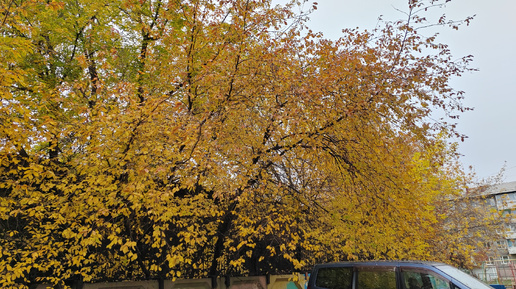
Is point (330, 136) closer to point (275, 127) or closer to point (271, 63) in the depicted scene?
point (275, 127)

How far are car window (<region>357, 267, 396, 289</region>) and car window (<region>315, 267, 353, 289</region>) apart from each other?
26 centimetres

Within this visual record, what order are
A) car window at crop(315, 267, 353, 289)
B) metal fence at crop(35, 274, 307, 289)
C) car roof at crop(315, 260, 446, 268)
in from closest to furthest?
1. car roof at crop(315, 260, 446, 268)
2. car window at crop(315, 267, 353, 289)
3. metal fence at crop(35, 274, 307, 289)

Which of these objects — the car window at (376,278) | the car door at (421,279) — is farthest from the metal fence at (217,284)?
the car door at (421,279)

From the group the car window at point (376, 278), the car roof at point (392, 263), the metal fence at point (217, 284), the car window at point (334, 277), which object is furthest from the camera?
the metal fence at point (217, 284)

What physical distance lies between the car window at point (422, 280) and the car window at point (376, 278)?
0.78ft

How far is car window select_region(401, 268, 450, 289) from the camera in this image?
6.13 meters

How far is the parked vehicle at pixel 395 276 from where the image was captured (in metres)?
6.21

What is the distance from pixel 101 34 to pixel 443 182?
1861 centimetres

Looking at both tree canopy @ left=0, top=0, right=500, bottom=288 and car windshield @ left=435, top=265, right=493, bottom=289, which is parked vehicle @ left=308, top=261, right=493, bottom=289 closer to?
car windshield @ left=435, top=265, right=493, bottom=289

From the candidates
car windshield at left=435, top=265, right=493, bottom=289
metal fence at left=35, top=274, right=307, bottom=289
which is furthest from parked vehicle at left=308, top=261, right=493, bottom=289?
metal fence at left=35, top=274, right=307, bottom=289

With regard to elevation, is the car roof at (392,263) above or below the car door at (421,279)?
above

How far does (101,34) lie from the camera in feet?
28.9

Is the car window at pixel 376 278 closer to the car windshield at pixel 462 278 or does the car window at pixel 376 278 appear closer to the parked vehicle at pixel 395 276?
the parked vehicle at pixel 395 276

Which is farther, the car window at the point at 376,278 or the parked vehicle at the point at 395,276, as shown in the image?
the car window at the point at 376,278
